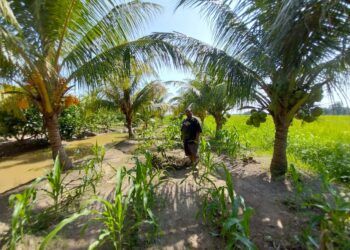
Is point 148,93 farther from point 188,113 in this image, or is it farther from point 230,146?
point 188,113

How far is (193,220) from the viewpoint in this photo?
3.38 meters

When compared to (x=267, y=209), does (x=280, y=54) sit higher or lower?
higher

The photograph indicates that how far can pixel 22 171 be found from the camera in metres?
8.03

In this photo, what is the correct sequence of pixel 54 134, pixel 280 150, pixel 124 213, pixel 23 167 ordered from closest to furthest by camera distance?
pixel 124 213 → pixel 280 150 → pixel 54 134 → pixel 23 167

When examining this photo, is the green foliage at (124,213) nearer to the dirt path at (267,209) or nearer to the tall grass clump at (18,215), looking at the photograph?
the tall grass clump at (18,215)

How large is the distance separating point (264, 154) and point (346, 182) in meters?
2.78

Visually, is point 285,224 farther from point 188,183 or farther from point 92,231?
point 92,231

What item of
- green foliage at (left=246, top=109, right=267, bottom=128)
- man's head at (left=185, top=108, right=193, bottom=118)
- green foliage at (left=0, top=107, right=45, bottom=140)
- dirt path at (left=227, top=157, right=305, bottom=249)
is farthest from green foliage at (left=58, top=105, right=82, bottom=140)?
green foliage at (left=246, top=109, right=267, bottom=128)

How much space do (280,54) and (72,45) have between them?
4231mm

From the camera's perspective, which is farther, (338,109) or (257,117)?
(257,117)

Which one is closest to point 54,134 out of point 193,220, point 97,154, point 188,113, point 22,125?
point 97,154

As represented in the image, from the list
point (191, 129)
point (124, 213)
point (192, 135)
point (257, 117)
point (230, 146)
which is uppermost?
point (257, 117)

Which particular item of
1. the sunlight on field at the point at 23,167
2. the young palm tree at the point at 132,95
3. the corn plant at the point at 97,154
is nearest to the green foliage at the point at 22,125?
the sunlight on field at the point at 23,167

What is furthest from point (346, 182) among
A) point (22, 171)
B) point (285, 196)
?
point (22, 171)
